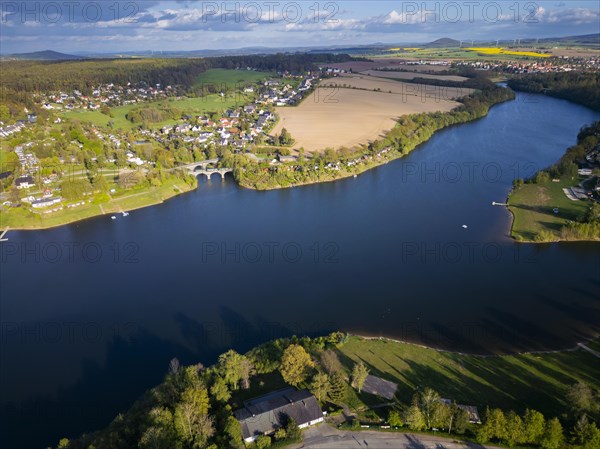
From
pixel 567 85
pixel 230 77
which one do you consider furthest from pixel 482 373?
pixel 230 77

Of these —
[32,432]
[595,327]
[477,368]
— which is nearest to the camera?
[32,432]

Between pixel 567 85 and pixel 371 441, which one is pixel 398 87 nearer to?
pixel 567 85

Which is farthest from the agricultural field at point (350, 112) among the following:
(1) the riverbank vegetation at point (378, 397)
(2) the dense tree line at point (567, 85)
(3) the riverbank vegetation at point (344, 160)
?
(1) the riverbank vegetation at point (378, 397)

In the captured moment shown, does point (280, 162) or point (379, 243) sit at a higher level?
point (280, 162)

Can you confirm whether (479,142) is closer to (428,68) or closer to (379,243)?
(379,243)

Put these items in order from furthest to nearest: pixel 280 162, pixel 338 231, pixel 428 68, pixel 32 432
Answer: pixel 428 68
pixel 280 162
pixel 338 231
pixel 32 432

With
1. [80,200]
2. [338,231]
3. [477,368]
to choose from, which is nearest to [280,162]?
[338,231]

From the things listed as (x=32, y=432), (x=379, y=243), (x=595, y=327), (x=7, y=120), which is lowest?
(x=32, y=432)

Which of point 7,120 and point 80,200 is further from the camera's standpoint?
point 7,120
